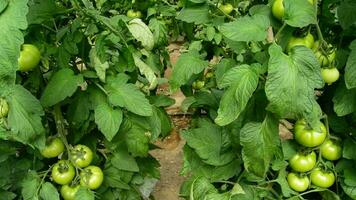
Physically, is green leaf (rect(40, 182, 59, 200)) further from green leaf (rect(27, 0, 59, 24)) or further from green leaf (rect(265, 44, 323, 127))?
green leaf (rect(265, 44, 323, 127))

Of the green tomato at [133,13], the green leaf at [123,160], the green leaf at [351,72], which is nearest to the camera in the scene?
the green leaf at [351,72]

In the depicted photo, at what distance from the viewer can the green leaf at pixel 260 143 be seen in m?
1.26

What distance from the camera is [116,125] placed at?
4.76 ft

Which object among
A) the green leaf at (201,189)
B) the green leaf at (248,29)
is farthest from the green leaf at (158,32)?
the green leaf at (248,29)

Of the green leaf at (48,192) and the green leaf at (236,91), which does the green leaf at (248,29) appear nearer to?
the green leaf at (236,91)

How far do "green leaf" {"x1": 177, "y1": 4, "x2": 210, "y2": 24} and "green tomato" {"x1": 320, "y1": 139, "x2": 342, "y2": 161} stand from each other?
1.89 ft

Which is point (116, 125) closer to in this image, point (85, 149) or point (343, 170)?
point (85, 149)

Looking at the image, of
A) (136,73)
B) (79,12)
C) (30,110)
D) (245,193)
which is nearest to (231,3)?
(136,73)

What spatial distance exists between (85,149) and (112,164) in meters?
0.22

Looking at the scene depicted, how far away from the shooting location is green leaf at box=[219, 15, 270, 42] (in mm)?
1213

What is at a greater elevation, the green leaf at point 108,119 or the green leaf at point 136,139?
the green leaf at point 108,119

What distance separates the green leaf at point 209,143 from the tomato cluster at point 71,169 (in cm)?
37

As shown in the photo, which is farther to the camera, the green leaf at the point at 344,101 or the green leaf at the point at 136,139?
the green leaf at the point at 136,139

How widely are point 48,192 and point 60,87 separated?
14.7 inches
